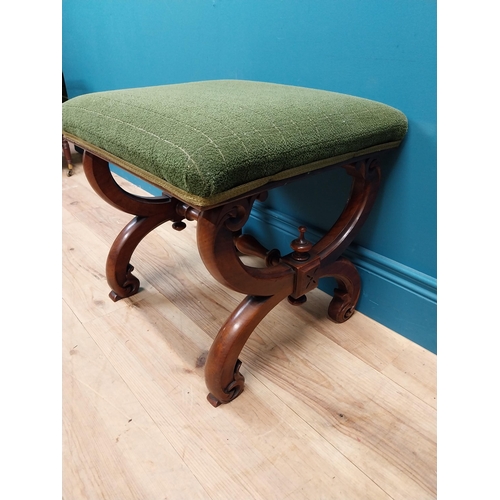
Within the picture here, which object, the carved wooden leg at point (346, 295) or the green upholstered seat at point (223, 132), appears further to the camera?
the carved wooden leg at point (346, 295)

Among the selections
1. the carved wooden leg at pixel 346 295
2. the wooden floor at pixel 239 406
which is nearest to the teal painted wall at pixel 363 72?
the carved wooden leg at pixel 346 295

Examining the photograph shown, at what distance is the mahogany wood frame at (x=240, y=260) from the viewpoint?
1.66 ft

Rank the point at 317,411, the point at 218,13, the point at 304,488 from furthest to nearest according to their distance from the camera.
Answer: the point at 218,13 → the point at 317,411 → the point at 304,488

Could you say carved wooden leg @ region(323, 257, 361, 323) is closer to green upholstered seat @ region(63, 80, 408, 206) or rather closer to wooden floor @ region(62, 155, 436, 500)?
wooden floor @ region(62, 155, 436, 500)

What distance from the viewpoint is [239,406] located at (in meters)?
0.63

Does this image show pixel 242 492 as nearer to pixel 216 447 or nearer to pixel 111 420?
pixel 216 447

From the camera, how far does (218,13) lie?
0.89 metres

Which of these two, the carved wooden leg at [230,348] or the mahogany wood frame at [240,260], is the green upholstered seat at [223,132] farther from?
the carved wooden leg at [230,348]

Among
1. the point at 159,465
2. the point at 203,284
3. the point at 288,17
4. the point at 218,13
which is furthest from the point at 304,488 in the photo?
the point at 218,13

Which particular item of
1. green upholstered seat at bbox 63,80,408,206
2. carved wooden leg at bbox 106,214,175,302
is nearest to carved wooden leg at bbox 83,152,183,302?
carved wooden leg at bbox 106,214,175,302

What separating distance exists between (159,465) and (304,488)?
199 millimetres

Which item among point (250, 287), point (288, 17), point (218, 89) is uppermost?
point (288, 17)

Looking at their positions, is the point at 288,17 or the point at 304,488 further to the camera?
the point at 288,17

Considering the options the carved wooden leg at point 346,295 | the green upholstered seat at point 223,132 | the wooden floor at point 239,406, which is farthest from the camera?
the carved wooden leg at point 346,295
